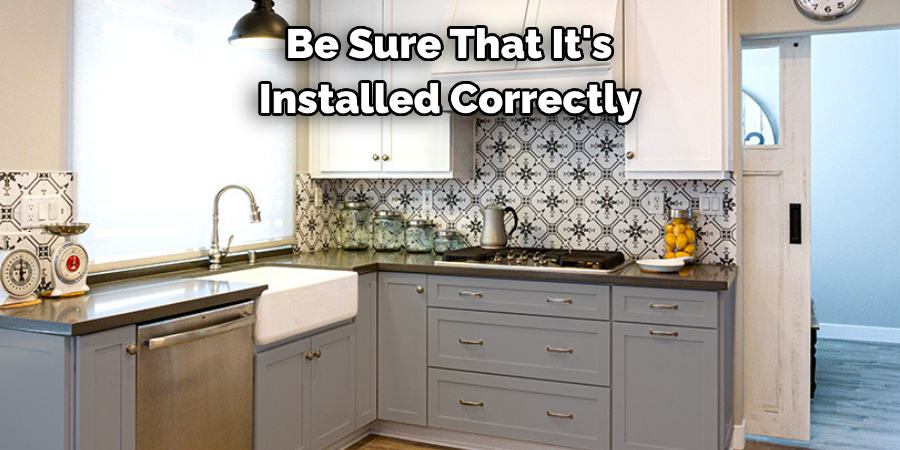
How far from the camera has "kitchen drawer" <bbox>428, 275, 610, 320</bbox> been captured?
126 inches

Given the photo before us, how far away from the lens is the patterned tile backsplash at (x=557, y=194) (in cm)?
365

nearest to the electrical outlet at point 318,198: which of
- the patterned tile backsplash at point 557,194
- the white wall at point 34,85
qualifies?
the patterned tile backsplash at point 557,194

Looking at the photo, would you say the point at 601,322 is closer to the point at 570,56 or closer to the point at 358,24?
the point at 570,56

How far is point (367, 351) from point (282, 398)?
68 cm

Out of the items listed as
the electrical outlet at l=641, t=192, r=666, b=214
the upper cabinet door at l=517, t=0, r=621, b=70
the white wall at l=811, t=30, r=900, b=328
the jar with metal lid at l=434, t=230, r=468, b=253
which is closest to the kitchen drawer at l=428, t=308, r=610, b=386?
the jar with metal lid at l=434, t=230, r=468, b=253

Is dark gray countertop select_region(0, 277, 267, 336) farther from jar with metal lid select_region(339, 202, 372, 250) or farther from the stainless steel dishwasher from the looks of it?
jar with metal lid select_region(339, 202, 372, 250)

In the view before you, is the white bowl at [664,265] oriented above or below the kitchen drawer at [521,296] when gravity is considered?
above

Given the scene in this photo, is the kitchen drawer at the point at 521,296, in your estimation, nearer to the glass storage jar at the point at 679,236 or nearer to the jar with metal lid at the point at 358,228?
the glass storage jar at the point at 679,236

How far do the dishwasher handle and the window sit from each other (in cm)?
67

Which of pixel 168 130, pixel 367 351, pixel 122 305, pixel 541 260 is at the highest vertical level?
pixel 168 130

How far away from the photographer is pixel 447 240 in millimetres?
4000

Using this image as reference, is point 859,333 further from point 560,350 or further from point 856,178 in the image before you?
point 560,350

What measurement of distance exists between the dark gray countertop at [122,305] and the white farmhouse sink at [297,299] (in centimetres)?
11

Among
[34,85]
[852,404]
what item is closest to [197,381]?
Result: [34,85]
